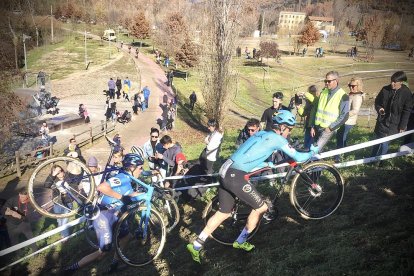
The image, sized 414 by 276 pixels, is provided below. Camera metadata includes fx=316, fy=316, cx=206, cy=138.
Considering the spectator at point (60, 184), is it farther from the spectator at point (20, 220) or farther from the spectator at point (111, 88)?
the spectator at point (111, 88)

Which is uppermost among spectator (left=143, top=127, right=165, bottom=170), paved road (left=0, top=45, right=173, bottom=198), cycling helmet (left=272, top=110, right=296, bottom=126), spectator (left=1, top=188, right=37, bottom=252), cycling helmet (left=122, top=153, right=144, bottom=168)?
cycling helmet (left=272, top=110, right=296, bottom=126)

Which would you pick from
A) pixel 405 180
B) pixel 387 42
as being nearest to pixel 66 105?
pixel 405 180

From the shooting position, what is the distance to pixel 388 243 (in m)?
4.61

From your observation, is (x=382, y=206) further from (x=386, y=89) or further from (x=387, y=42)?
(x=387, y=42)

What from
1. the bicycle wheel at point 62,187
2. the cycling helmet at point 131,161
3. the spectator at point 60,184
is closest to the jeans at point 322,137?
the cycling helmet at point 131,161

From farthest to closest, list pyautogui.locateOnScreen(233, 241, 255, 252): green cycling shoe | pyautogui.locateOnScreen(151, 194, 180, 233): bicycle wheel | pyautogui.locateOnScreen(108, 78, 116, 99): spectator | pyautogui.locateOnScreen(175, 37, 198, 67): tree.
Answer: pyautogui.locateOnScreen(175, 37, 198, 67): tree → pyautogui.locateOnScreen(108, 78, 116, 99): spectator → pyautogui.locateOnScreen(151, 194, 180, 233): bicycle wheel → pyautogui.locateOnScreen(233, 241, 255, 252): green cycling shoe

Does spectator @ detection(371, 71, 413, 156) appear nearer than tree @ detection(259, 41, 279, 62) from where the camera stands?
Yes

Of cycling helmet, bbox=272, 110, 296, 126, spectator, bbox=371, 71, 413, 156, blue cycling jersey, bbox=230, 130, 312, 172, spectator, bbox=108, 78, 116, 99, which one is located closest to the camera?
blue cycling jersey, bbox=230, 130, 312, 172

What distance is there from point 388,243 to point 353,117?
12.8 ft

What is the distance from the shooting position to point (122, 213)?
6105 millimetres

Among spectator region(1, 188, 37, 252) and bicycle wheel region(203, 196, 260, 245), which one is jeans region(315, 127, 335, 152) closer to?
bicycle wheel region(203, 196, 260, 245)

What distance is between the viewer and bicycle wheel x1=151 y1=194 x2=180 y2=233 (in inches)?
262

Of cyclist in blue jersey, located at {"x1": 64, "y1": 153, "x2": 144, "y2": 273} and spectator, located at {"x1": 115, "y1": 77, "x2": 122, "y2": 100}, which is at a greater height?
cyclist in blue jersey, located at {"x1": 64, "y1": 153, "x2": 144, "y2": 273}

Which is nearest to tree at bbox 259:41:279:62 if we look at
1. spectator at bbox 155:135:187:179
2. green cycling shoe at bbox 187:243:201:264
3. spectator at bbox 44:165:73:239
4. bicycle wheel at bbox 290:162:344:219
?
spectator at bbox 155:135:187:179
